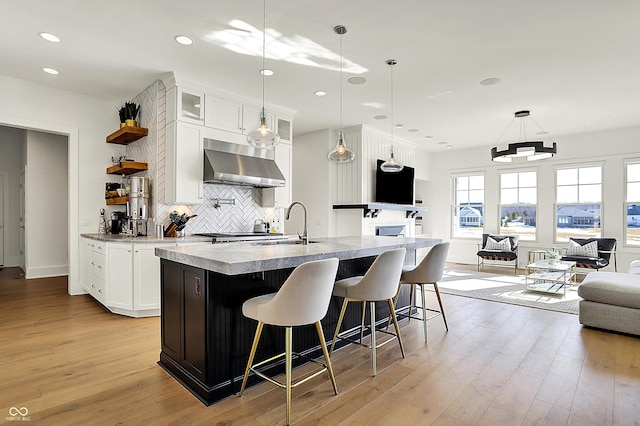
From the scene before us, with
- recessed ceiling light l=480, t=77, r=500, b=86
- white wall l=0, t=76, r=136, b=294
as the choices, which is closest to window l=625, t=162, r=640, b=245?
recessed ceiling light l=480, t=77, r=500, b=86

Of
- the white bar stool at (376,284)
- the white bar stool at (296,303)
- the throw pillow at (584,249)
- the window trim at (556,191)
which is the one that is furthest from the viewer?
the window trim at (556,191)

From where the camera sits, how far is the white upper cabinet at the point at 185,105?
176 inches

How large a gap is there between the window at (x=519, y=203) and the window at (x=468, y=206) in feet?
1.69

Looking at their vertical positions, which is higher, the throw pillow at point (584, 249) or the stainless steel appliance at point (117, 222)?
the stainless steel appliance at point (117, 222)

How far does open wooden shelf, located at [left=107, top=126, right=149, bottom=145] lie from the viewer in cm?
480

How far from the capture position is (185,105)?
4.58m

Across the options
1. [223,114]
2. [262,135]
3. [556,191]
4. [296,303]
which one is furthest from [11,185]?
[556,191]

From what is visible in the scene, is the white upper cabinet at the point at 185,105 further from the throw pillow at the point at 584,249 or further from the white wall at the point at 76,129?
the throw pillow at the point at 584,249

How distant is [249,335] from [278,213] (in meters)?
3.67

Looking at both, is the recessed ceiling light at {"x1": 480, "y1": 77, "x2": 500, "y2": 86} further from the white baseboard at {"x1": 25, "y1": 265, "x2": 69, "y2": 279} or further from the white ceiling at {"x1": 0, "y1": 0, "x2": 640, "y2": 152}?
the white baseboard at {"x1": 25, "y1": 265, "x2": 69, "y2": 279}

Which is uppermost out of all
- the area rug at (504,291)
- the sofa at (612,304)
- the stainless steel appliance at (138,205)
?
the stainless steel appliance at (138,205)

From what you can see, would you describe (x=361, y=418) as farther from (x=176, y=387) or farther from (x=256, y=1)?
(x=256, y=1)

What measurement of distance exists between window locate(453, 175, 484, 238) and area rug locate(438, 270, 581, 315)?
2.07 m

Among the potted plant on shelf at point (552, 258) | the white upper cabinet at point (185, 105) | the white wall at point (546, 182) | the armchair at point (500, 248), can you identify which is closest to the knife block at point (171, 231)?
A: the white upper cabinet at point (185, 105)
